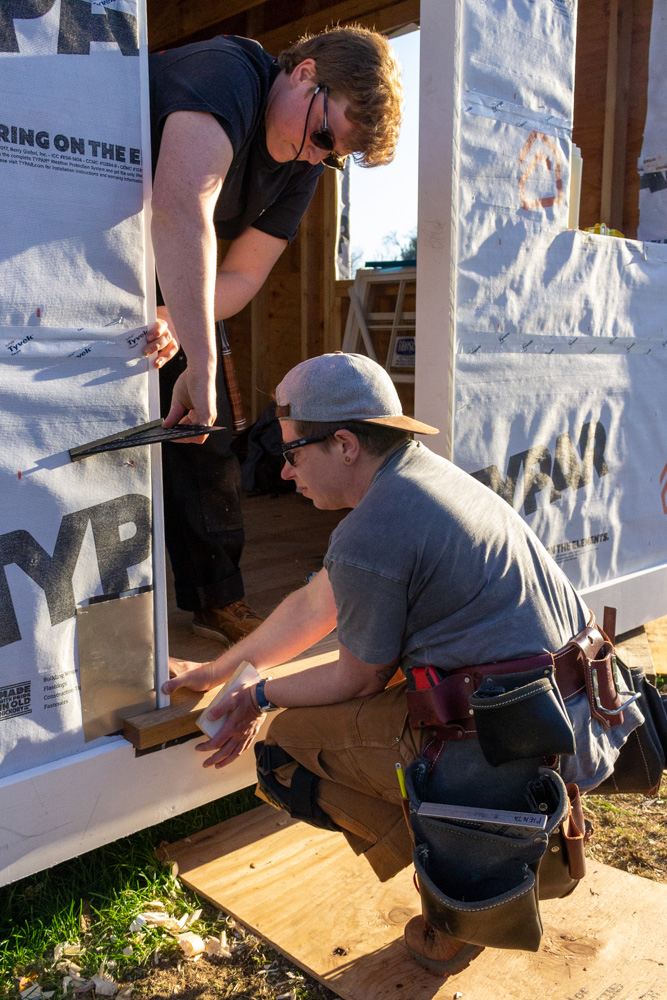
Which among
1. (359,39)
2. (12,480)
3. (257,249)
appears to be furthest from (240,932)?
(359,39)

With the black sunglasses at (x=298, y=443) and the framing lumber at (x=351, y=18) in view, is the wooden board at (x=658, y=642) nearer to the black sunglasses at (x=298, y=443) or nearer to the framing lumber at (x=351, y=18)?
the black sunglasses at (x=298, y=443)

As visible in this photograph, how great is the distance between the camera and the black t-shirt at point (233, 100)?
6.26ft

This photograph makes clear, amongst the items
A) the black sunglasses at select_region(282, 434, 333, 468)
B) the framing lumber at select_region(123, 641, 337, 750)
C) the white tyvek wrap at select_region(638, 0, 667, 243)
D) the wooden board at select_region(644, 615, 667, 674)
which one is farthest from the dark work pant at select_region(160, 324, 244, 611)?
the white tyvek wrap at select_region(638, 0, 667, 243)

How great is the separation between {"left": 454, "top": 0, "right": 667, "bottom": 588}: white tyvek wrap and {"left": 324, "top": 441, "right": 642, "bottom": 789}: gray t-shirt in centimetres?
107

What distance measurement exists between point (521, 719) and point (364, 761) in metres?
0.45

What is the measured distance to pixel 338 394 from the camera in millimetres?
1698

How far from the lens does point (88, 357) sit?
1.87 metres

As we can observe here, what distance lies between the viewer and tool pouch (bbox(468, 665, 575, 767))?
1518 mm

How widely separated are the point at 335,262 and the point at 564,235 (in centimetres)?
302

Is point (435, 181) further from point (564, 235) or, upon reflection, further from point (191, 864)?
point (191, 864)

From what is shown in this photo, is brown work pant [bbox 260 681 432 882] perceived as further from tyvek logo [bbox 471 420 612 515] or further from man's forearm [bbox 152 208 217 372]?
tyvek logo [bbox 471 420 612 515]

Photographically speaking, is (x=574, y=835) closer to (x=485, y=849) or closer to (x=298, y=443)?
(x=485, y=849)

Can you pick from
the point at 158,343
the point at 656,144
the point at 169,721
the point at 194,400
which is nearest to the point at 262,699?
the point at 169,721

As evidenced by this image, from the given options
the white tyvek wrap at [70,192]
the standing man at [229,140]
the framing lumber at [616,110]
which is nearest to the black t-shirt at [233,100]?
the standing man at [229,140]
